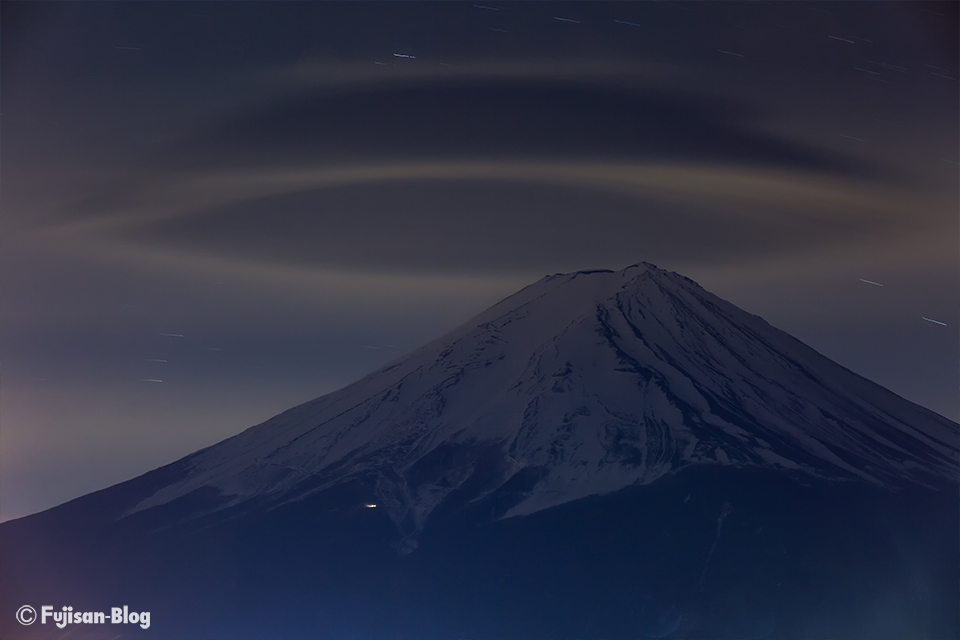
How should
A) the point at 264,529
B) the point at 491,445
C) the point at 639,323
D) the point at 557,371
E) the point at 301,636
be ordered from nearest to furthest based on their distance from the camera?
the point at 301,636 < the point at 264,529 < the point at 491,445 < the point at 557,371 < the point at 639,323

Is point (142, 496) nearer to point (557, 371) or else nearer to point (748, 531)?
point (557, 371)

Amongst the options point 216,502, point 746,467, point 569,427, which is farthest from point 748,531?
point 216,502

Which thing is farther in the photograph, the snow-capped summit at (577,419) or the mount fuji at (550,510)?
the snow-capped summit at (577,419)

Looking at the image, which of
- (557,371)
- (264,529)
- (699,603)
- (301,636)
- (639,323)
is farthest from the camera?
(639,323)

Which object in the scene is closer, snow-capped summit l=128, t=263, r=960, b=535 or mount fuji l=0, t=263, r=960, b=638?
mount fuji l=0, t=263, r=960, b=638
